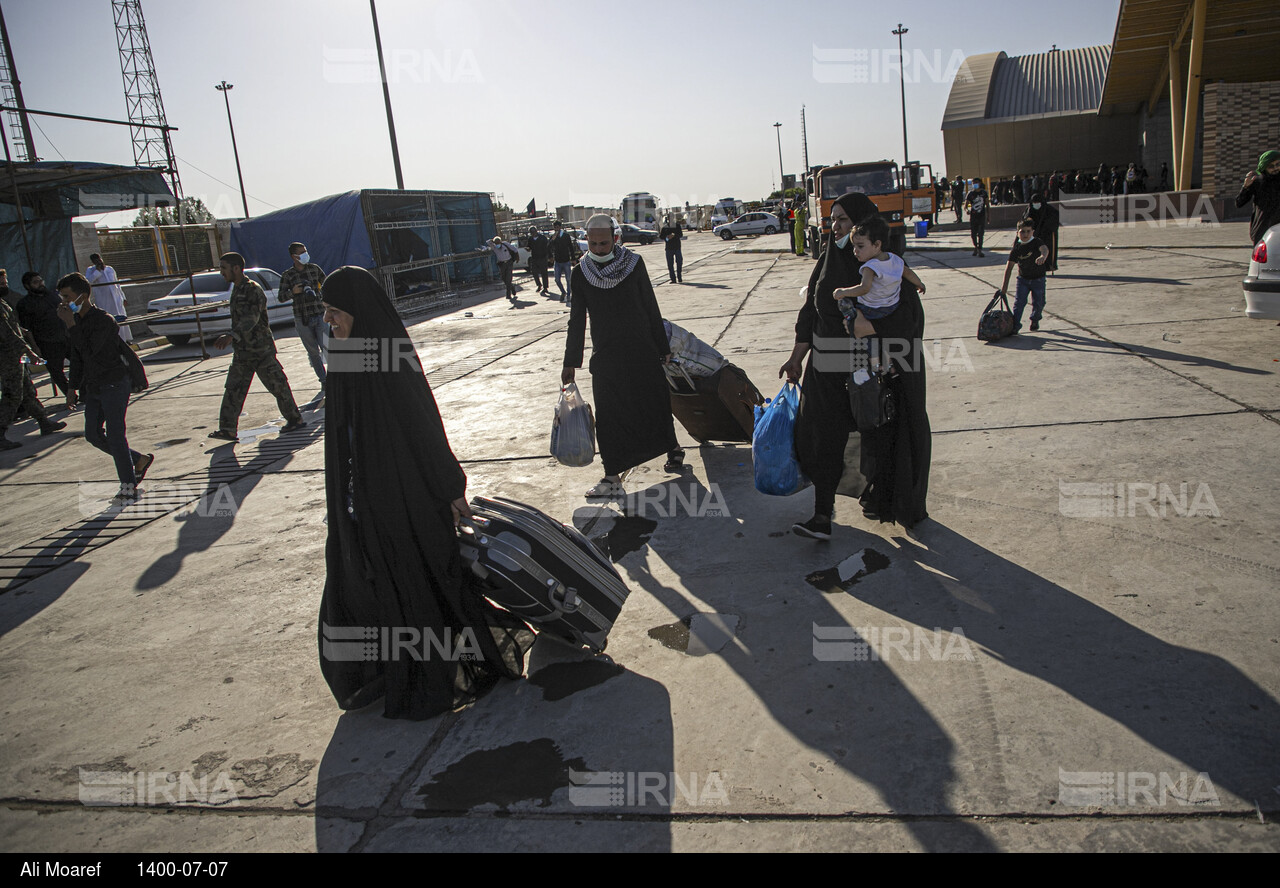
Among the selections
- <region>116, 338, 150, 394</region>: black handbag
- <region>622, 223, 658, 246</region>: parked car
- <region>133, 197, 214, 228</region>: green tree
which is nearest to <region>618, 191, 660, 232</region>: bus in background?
<region>622, 223, 658, 246</region>: parked car

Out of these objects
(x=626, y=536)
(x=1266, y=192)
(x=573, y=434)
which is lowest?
(x=626, y=536)

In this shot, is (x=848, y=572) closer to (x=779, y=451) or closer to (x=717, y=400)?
(x=779, y=451)

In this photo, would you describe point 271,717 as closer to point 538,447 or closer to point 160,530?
point 160,530

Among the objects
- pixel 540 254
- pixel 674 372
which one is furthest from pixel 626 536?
pixel 540 254

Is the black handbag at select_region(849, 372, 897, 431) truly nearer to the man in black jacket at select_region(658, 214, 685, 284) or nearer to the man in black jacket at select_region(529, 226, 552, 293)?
the man in black jacket at select_region(658, 214, 685, 284)

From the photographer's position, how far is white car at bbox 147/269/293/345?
16.3 metres

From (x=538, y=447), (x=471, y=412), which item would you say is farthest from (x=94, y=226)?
(x=538, y=447)

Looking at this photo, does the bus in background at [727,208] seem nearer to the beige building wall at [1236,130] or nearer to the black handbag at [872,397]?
the beige building wall at [1236,130]

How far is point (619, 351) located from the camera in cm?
513

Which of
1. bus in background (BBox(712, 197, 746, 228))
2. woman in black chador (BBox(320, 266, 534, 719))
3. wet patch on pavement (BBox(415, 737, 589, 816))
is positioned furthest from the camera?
bus in background (BBox(712, 197, 746, 228))

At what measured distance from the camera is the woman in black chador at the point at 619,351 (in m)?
5.05

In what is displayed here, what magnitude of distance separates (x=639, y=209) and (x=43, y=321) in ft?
143

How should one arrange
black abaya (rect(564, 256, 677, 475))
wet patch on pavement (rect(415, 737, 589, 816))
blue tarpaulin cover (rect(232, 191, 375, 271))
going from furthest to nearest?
blue tarpaulin cover (rect(232, 191, 375, 271))
black abaya (rect(564, 256, 677, 475))
wet patch on pavement (rect(415, 737, 589, 816))

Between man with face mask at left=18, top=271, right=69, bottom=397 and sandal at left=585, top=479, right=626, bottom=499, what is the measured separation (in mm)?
8726
